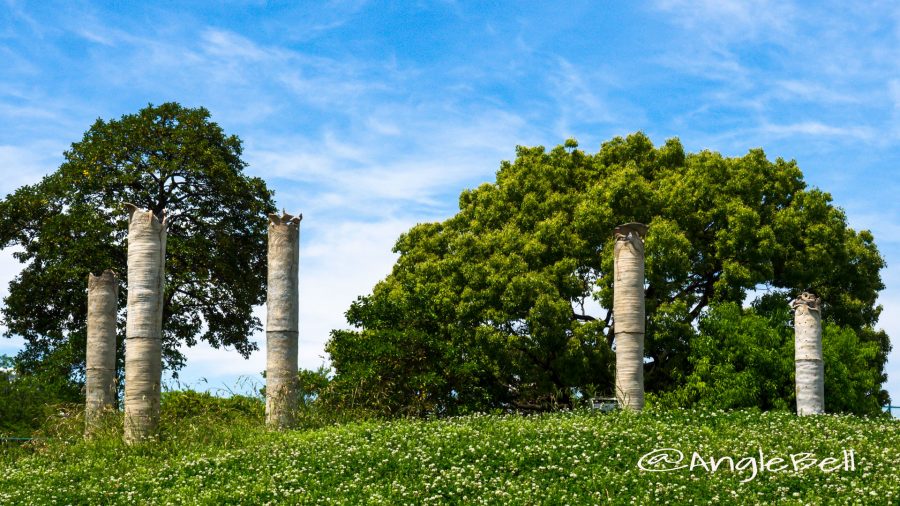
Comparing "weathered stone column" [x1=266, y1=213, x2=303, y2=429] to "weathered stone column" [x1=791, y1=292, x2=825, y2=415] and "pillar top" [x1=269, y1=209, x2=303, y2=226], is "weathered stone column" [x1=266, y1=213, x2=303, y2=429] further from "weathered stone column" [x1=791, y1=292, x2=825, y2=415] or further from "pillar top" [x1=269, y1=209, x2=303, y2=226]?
"weathered stone column" [x1=791, y1=292, x2=825, y2=415]

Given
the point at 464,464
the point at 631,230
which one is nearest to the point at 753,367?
the point at 631,230

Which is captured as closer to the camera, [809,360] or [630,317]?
[630,317]

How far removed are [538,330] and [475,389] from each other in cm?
310

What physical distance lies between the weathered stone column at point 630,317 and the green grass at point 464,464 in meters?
1.14

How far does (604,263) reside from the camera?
2325 cm

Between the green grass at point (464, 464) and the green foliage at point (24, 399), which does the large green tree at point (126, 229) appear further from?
the green grass at point (464, 464)

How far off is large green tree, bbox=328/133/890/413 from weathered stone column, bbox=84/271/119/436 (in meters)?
5.19

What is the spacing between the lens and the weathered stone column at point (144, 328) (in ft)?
48.8

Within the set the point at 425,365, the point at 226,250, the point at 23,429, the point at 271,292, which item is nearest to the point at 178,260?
the point at 226,250

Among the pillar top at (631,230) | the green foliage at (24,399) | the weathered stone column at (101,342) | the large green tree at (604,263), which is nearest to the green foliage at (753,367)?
the large green tree at (604,263)

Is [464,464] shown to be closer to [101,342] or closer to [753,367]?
[101,342]

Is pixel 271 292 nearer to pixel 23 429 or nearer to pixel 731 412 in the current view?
pixel 731 412
